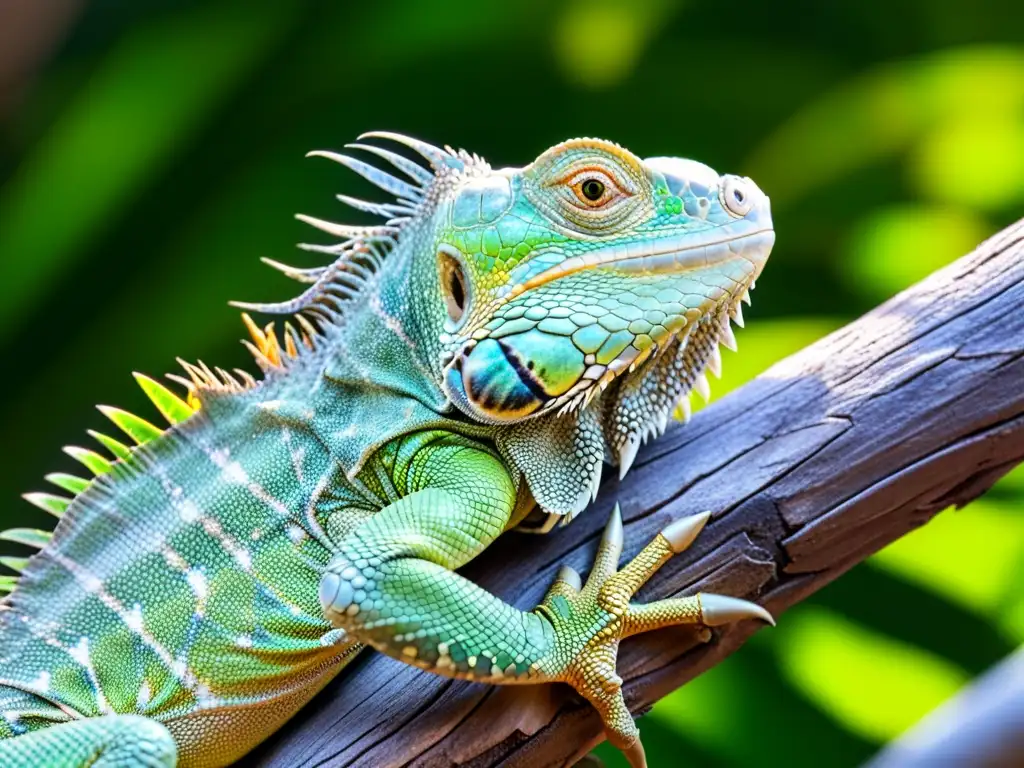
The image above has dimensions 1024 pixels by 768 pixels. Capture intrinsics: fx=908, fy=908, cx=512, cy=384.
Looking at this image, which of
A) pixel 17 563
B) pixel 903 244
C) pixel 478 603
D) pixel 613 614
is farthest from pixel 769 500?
pixel 903 244

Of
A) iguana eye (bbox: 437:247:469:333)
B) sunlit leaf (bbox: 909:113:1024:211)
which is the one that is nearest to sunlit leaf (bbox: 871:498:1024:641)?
sunlit leaf (bbox: 909:113:1024:211)

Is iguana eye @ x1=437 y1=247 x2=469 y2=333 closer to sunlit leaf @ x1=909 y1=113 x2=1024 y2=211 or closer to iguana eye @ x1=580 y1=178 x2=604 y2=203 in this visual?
iguana eye @ x1=580 y1=178 x2=604 y2=203

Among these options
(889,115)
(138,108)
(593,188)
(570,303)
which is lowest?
(889,115)

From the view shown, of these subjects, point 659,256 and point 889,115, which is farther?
point 889,115

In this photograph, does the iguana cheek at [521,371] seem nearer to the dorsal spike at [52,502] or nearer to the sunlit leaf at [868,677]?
the dorsal spike at [52,502]

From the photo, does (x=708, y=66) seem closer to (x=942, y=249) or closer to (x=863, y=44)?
(x=863, y=44)

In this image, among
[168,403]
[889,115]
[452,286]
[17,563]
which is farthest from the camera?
[889,115]

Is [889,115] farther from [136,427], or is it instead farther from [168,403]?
[136,427]
